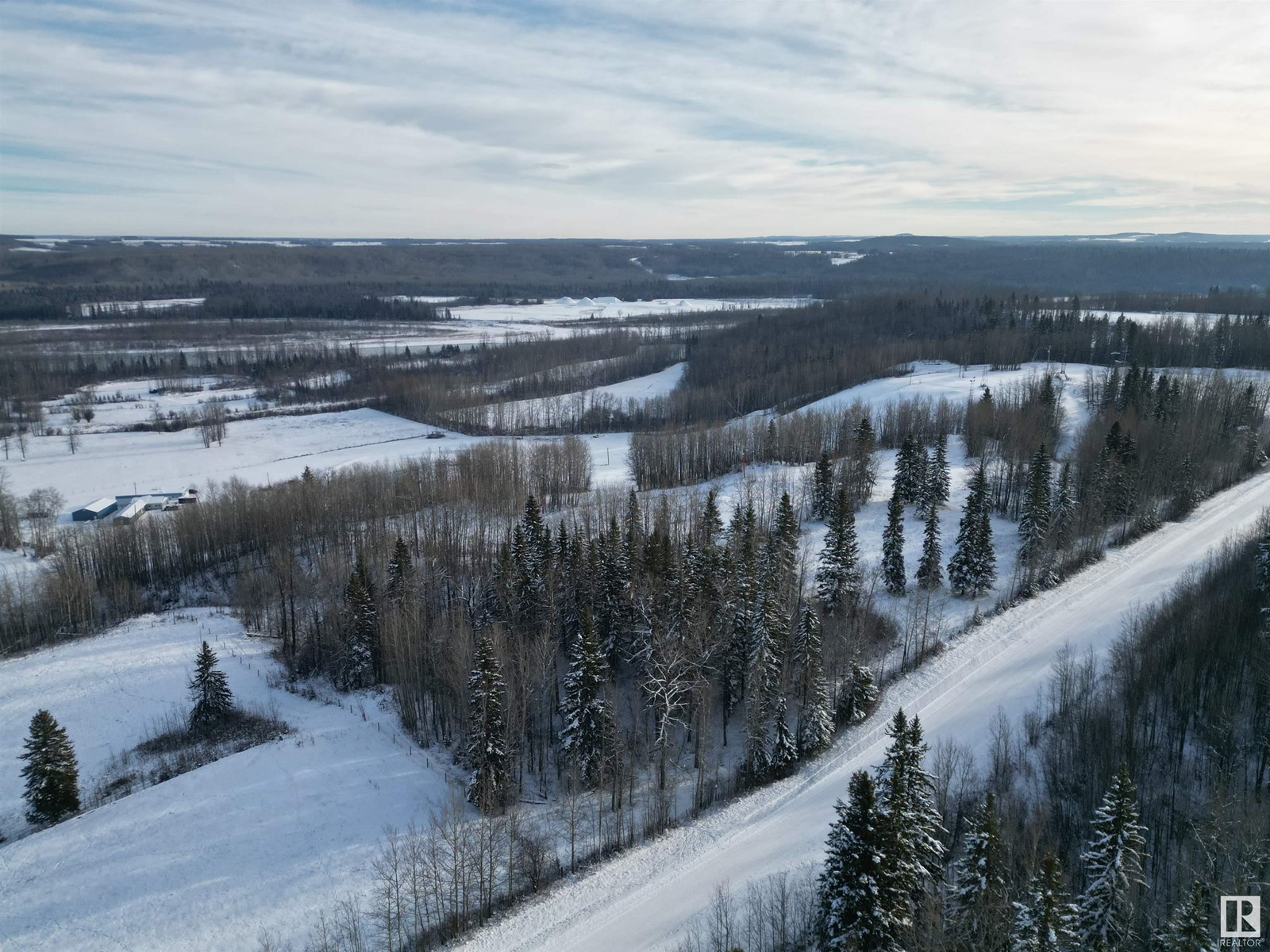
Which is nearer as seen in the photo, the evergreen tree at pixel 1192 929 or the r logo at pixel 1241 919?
the evergreen tree at pixel 1192 929

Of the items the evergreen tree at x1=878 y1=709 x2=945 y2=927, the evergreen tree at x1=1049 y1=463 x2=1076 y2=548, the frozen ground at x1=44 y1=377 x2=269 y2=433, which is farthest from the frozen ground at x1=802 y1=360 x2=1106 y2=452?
the frozen ground at x1=44 y1=377 x2=269 y2=433

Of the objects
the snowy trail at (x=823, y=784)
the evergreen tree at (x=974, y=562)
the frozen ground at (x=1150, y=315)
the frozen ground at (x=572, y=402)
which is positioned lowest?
the snowy trail at (x=823, y=784)

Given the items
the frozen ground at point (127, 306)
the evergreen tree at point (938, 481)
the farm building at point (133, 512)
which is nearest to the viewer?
the evergreen tree at point (938, 481)

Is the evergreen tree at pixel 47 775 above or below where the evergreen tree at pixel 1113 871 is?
below

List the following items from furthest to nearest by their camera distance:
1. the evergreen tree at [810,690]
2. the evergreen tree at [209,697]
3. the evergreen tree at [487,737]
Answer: the evergreen tree at [209,697]
the evergreen tree at [810,690]
the evergreen tree at [487,737]

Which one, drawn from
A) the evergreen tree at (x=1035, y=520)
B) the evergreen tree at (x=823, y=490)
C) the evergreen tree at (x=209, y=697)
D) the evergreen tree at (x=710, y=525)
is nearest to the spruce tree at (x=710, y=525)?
the evergreen tree at (x=710, y=525)

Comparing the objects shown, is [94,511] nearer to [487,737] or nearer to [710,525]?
[710,525]

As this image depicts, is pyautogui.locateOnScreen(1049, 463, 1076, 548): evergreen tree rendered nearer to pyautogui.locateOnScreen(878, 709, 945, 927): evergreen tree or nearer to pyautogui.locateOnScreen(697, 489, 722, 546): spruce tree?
pyautogui.locateOnScreen(697, 489, 722, 546): spruce tree

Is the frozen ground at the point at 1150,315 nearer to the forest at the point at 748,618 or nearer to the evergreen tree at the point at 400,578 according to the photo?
the forest at the point at 748,618
